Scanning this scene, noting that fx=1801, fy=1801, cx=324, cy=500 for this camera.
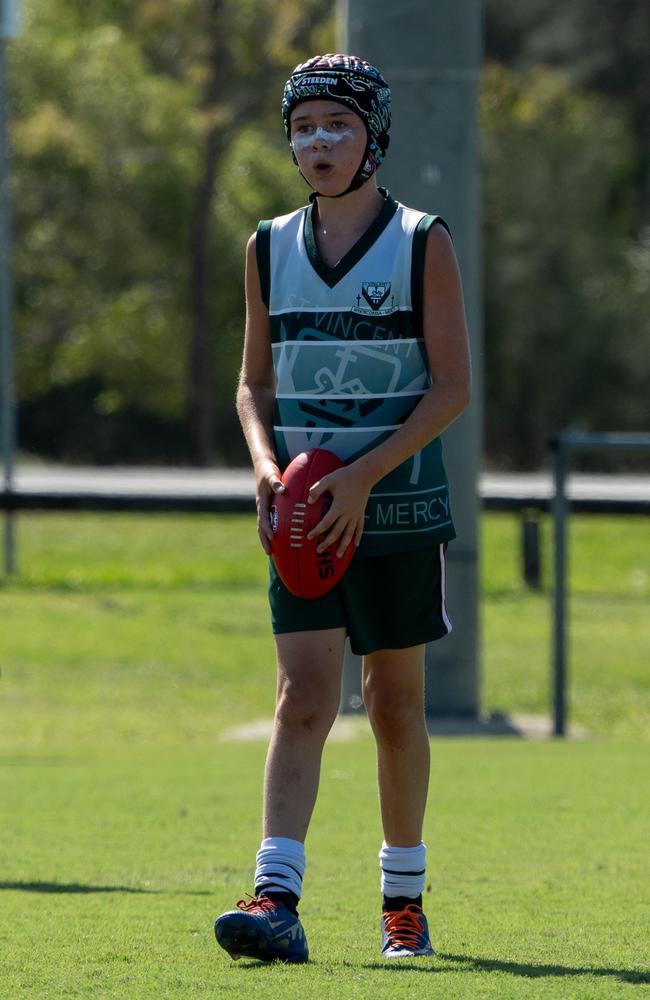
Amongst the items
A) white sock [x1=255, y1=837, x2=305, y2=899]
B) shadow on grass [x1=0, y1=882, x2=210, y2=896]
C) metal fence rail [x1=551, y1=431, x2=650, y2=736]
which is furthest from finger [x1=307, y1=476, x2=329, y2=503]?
metal fence rail [x1=551, y1=431, x2=650, y2=736]

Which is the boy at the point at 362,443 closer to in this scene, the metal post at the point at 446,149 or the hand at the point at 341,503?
the hand at the point at 341,503

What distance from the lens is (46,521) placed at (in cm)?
2139

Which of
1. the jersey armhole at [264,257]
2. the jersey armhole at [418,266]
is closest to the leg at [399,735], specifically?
the jersey armhole at [418,266]

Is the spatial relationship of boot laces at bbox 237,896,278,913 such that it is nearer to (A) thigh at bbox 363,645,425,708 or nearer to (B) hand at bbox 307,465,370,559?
(A) thigh at bbox 363,645,425,708

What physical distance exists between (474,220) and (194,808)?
13.3 ft

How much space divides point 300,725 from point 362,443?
0.63 meters

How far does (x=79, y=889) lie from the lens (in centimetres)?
488

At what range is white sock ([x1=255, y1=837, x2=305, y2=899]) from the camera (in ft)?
12.5

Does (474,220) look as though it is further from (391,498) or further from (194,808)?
(391,498)

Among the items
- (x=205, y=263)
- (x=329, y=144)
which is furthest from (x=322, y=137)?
(x=205, y=263)

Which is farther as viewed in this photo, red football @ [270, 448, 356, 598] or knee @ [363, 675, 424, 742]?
knee @ [363, 675, 424, 742]

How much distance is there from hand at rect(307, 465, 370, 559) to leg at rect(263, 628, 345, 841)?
0.75 feet

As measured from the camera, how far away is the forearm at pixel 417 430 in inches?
152

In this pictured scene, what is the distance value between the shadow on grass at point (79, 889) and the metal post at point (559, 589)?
15.1 ft
